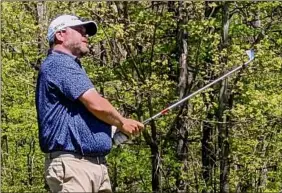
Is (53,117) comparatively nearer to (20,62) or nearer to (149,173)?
(149,173)

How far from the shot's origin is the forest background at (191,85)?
1010cm

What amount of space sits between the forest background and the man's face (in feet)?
20.9

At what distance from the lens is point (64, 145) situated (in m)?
3.19

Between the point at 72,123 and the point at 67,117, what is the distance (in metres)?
0.04

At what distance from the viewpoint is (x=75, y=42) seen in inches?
132

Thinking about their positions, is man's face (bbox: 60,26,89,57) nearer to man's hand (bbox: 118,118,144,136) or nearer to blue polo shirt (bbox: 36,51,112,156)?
blue polo shirt (bbox: 36,51,112,156)

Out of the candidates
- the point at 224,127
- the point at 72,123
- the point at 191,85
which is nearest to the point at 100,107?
the point at 72,123

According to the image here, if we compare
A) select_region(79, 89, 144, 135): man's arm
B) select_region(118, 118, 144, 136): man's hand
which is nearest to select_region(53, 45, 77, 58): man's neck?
select_region(79, 89, 144, 135): man's arm

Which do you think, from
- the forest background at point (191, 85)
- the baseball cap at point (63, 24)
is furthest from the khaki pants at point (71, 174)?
the forest background at point (191, 85)

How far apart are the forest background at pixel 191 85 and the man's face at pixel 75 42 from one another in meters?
6.38

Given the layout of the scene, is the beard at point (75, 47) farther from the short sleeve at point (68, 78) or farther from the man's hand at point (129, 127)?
the man's hand at point (129, 127)

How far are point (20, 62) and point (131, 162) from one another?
9.66ft

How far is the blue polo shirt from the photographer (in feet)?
10.4

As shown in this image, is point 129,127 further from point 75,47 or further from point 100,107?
point 75,47
